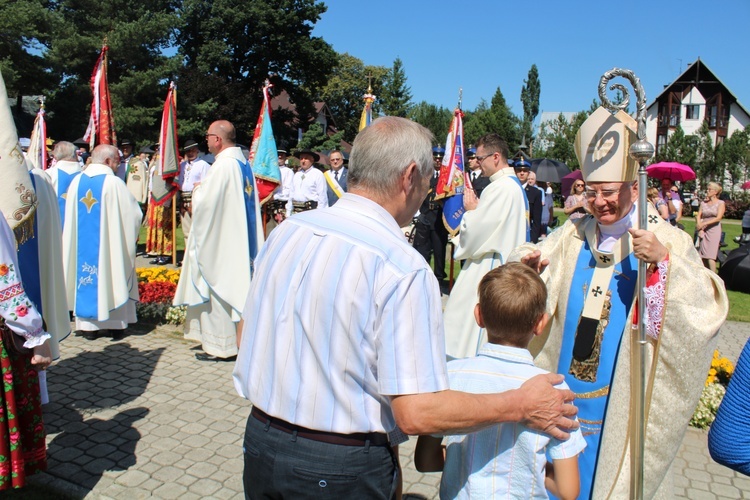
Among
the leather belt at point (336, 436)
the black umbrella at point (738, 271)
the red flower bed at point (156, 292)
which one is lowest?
the black umbrella at point (738, 271)

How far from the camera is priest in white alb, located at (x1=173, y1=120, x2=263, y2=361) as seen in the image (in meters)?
6.10

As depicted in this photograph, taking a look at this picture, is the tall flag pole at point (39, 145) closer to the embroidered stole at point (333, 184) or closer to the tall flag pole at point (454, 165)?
the embroidered stole at point (333, 184)

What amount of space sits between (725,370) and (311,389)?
5.36 meters

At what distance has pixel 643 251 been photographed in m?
2.54

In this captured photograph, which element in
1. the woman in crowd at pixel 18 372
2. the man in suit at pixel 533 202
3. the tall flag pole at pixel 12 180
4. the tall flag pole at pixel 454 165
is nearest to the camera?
the woman in crowd at pixel 18 372

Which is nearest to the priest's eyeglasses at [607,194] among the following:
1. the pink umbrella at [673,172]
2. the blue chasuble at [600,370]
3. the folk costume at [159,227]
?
the blue chasuble at [600,370]

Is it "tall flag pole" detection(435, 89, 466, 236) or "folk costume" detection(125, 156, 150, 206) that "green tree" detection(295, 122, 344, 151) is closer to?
"folk costume" detection(125, 156, 150, 206)

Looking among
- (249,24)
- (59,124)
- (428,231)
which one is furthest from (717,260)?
(249,24)

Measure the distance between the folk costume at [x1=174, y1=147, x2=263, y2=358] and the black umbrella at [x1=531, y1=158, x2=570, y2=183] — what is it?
10.3 metres

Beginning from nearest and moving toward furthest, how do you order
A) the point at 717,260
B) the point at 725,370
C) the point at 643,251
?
the point at 643,251
the point at 725,370
the point at 717,260

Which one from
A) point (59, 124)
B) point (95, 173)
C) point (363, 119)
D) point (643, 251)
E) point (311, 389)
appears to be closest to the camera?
point (311, 389)

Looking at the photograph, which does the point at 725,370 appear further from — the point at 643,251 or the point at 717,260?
the point at 717,260

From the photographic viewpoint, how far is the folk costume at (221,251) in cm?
609

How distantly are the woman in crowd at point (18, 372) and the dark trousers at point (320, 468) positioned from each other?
174cm
